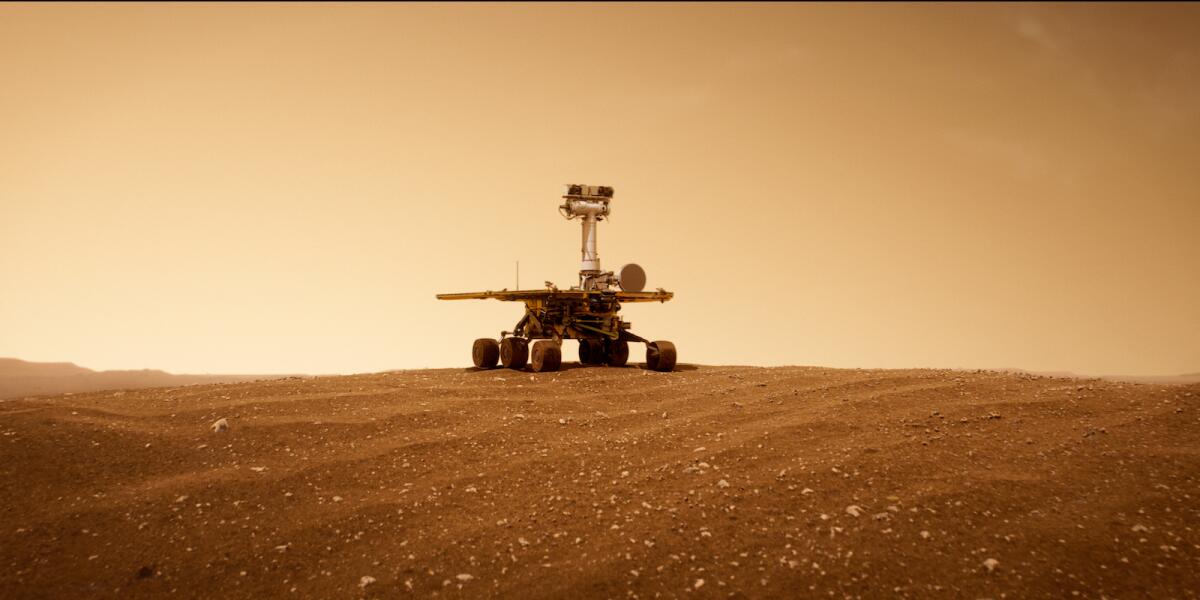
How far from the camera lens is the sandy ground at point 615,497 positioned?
18.4 ft

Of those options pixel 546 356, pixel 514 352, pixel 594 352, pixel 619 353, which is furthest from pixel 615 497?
pixel 594 352

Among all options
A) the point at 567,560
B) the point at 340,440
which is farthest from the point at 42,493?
the point at 567,560

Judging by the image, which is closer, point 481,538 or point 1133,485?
point 481,538

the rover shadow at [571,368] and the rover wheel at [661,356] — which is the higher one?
the rover wheel at [661,356]

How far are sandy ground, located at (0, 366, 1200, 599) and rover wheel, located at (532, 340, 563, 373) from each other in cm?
312

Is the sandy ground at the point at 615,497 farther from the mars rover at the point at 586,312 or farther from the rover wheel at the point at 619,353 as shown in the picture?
the rover wheel at the point at 619,353

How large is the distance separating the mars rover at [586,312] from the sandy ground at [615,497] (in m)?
4.06

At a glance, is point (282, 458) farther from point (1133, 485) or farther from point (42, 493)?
point (1133, 485)

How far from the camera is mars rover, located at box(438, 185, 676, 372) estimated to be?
13312 mm

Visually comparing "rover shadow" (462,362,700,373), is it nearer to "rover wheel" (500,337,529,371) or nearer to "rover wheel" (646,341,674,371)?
"rover wheel" (500,337,529,371)

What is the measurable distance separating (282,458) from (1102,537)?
7339 millimetres

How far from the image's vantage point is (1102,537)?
5.89 m

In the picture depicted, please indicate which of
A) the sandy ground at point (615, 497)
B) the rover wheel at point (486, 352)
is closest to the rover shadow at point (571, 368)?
the rover wheel at point (486, 352)

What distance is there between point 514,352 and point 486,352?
2.23ft
